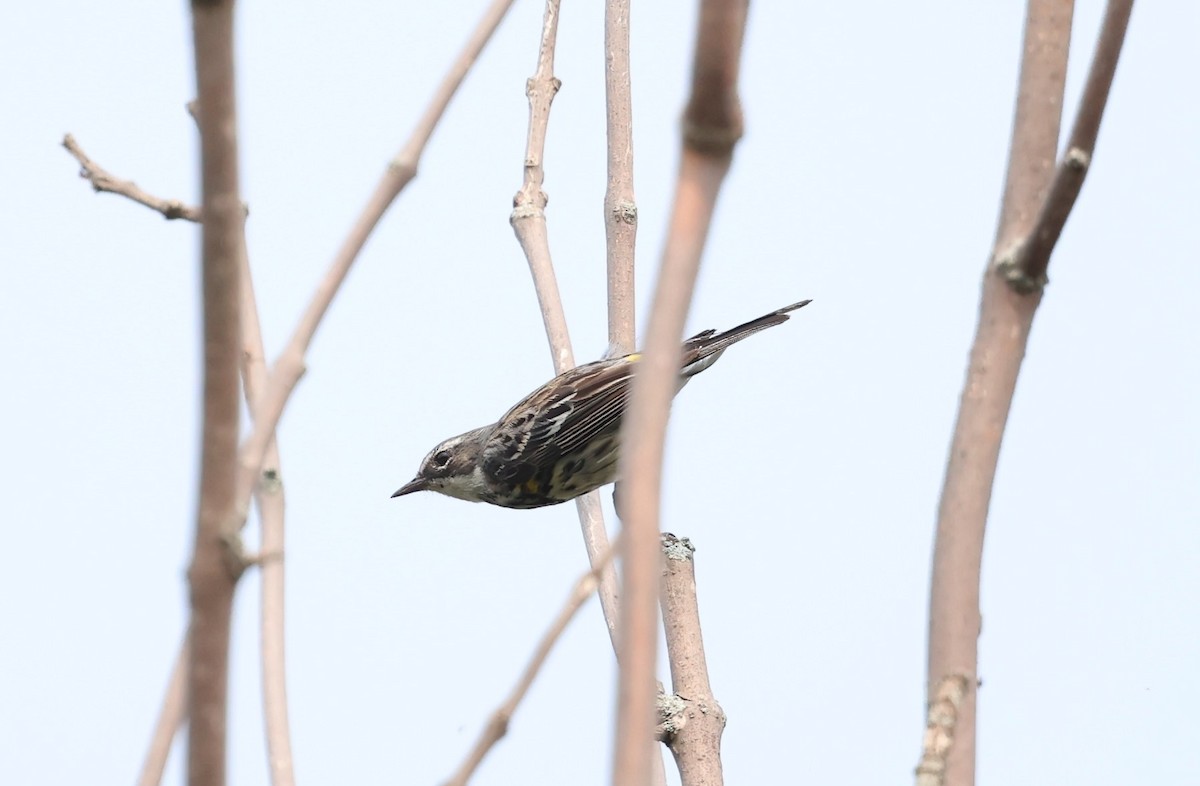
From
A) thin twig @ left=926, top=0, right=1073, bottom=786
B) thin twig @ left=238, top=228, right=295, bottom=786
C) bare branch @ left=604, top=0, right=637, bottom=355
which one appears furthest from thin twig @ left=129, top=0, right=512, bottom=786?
bare branch @ left=604, top=0, right=637, bottom=355

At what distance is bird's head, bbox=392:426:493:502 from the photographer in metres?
9.05

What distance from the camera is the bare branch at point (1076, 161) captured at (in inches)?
79.8

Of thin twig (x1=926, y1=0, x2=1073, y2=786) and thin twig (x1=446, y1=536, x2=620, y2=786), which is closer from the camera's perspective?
thin twig (x1=446, y1=536, x2=620, y2=786)

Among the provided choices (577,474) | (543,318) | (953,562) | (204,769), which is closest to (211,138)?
(204,769)

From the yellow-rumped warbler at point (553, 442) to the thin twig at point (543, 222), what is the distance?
2.53m

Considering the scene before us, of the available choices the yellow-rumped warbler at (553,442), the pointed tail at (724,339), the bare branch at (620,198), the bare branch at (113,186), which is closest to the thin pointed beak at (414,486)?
the yellow-rumped warbler at (553,442)

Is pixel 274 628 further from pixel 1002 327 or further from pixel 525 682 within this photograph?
pixel 1002 327

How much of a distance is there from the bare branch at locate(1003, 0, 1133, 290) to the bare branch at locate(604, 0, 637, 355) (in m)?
3.14

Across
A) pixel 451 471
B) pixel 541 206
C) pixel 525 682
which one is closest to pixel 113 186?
pixel 525 682

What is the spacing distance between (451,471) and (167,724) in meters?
7.00

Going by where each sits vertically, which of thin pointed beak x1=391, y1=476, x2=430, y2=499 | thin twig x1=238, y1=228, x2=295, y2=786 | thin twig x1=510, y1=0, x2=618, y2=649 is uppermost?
thin pointed beak x1=391, y1=476, x2=430, y2=499

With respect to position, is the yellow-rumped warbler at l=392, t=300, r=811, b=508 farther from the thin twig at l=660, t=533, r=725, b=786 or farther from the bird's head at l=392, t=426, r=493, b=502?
the thin twig at l=660, t=533, r=725, b=786

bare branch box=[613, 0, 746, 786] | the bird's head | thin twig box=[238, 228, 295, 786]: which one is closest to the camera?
bare branch box=[613, 0, 746, 786]

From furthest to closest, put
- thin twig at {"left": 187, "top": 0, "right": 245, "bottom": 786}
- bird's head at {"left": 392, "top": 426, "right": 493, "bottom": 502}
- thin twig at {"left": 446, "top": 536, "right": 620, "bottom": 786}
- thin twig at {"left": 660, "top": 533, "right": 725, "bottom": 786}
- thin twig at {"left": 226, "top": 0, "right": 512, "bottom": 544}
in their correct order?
bird's head at {"left": 392, "top": 426, "right": 493, "bottom": 502}, thin twig at {"left": 660, "top": 533, "right": 725, "bottom": 786}, thin twig at {"left": 226, "top": 0, "right": 512, "bottom": 544}, thin twig at {"left": 446, "top": 536, "right": 620, "bottom": 786}, thin twig at {"left": 187, "top": 0, "right": 245, "bottom": 786}
